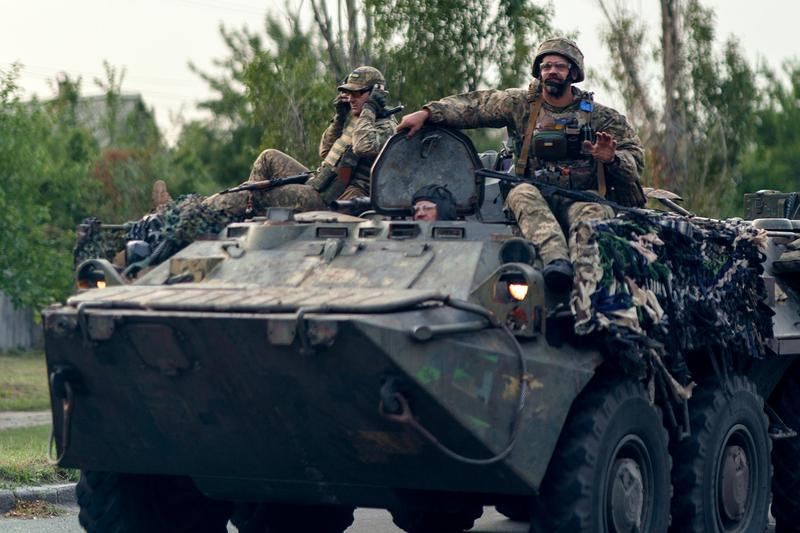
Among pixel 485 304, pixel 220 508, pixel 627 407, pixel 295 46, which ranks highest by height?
pixel 295 46

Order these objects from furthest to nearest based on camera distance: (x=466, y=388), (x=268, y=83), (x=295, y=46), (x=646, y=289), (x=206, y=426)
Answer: (x=295, y=46) → (x=268, y=83) → (x=646, y=289) → (x=206, y=426) → (x=466, y=388)

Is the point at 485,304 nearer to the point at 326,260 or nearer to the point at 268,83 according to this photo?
the point at 326,260

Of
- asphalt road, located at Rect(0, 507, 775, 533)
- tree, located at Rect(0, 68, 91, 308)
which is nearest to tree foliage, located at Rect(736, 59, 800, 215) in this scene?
tree, located at Rect(0, 68, 91, 308)

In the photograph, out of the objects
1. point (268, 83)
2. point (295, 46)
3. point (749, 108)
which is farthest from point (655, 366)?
point (749, 108)

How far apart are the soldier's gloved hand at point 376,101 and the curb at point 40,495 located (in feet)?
10.4

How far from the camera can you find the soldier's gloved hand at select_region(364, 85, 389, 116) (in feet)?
33.2

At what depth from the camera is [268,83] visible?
55.7ft

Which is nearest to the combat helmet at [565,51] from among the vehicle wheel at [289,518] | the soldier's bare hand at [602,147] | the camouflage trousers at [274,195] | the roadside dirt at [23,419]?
the soldier's bare hand at [602,147]

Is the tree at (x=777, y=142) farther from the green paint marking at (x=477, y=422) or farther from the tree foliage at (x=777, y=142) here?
the green paint marking at (x=477, y=422)

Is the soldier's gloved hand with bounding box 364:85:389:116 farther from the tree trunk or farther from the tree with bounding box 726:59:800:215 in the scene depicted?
the tree with bounding box 726:59:800:215

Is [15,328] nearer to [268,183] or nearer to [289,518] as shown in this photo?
[268,183]

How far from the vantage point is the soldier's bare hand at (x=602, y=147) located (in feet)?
29.7

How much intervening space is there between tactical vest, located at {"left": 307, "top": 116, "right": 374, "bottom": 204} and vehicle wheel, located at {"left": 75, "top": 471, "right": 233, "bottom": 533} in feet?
6.05

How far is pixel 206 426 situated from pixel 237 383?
0.38 m
